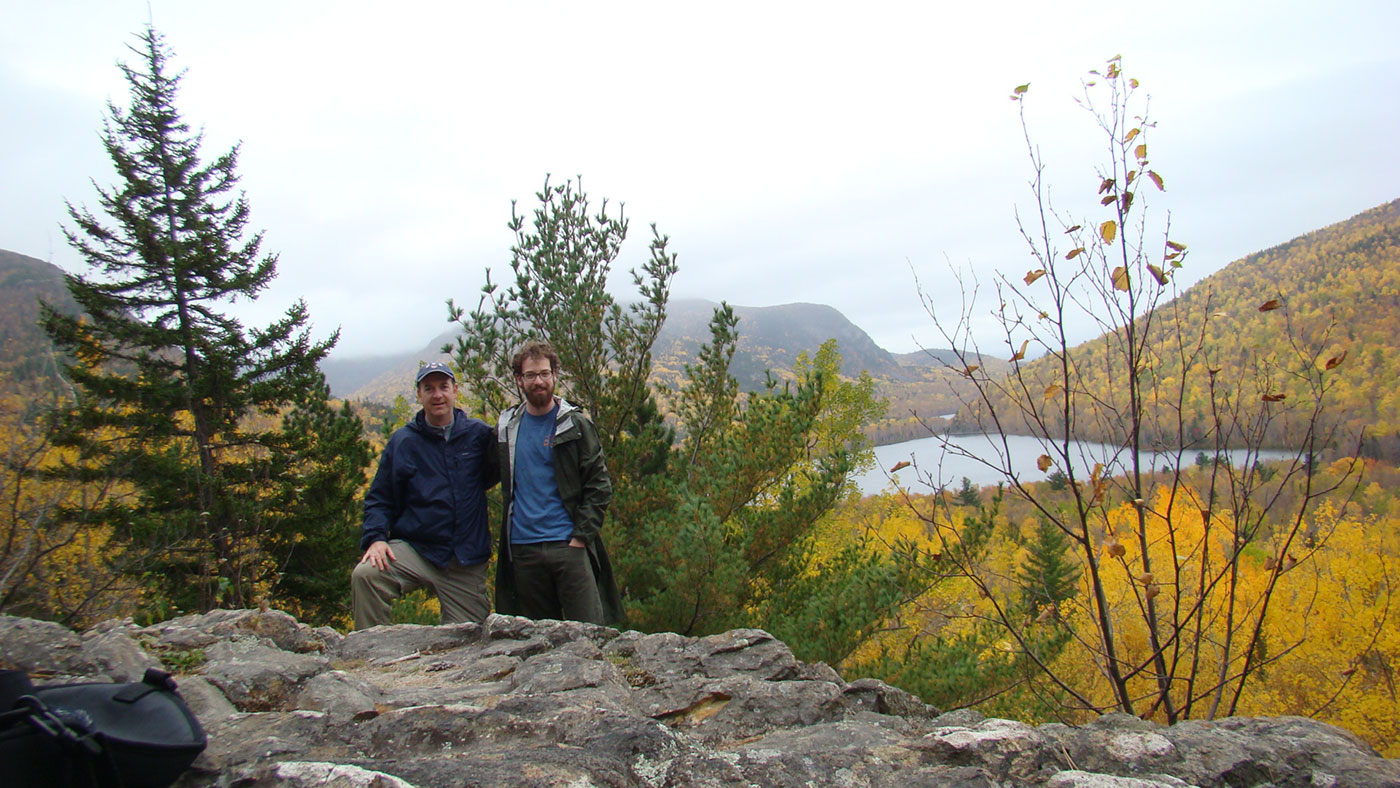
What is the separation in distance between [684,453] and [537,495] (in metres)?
2.80

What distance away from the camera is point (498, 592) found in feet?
12.8

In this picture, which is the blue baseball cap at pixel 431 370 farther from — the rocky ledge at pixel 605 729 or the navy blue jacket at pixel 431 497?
the rocky ledge at pixel 605 729

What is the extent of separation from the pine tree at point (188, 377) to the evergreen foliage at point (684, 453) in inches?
311

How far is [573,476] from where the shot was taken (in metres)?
3.77

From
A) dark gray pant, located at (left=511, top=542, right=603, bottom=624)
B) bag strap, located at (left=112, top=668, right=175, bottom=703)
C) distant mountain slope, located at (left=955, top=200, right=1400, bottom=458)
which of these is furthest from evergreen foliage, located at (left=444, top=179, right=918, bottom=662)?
bag strap, located at (left=112, top=668, right=175, bottom=703)

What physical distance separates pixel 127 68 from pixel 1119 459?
16210 mm

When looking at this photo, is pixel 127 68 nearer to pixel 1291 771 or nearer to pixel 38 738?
pixel 38 738

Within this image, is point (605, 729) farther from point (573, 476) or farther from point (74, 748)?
point (573, 476)

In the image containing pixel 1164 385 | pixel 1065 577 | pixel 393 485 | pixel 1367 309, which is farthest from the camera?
pixel 1367 309

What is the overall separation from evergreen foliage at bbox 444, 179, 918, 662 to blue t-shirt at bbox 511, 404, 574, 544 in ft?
5.01

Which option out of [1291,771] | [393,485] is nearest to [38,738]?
[393,485]

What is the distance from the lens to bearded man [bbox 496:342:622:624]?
3.72m

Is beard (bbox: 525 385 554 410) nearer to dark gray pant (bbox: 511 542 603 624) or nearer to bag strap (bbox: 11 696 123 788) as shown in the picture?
dark gray pant (bbox: 511 542 603 624)

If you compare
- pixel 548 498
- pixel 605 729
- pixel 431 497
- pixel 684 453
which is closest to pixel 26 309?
pixel 684 453
